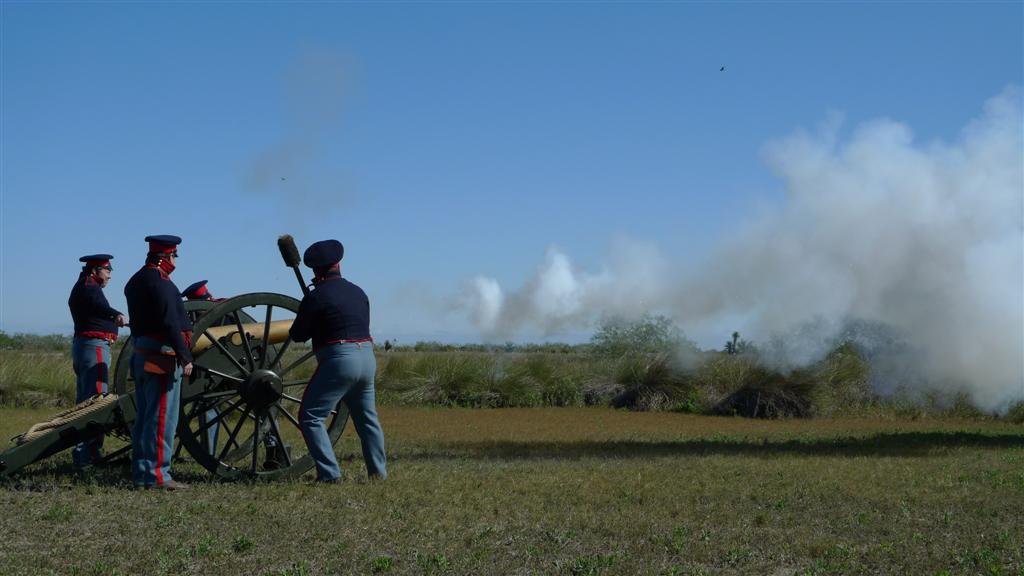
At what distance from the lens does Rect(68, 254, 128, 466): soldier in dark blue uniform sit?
9898 mm

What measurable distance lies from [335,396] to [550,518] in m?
2.13

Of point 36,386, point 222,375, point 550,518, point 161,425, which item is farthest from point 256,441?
point 36,386

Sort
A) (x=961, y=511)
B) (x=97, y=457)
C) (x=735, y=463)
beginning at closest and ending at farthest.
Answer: (x=961, y=511) < (x=97, y=457) < (x=735, y=463)

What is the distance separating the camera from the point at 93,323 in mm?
9938

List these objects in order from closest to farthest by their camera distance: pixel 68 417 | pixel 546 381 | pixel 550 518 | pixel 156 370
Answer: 1. pixel 550 518
2. pixel 156 370
3. pixel 68 417
4. pixel 546 381

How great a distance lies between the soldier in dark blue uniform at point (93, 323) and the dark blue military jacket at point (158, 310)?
1769mm

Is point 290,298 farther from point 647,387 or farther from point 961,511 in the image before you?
point 647,387

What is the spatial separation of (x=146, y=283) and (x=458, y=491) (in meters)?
2.85

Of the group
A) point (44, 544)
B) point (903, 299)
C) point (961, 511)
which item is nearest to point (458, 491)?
point (44, 544)

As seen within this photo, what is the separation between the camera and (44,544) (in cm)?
617

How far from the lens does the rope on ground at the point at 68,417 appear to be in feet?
27.1

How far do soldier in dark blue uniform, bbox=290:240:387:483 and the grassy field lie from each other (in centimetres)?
32

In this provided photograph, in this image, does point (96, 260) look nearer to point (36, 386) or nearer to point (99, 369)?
point (99, 369)

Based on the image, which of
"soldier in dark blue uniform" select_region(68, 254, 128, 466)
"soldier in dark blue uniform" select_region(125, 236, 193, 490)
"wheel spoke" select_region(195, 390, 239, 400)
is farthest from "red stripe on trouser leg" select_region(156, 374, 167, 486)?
"soldier in dark blue uniform" select_region(68, 254, 128, 466)
